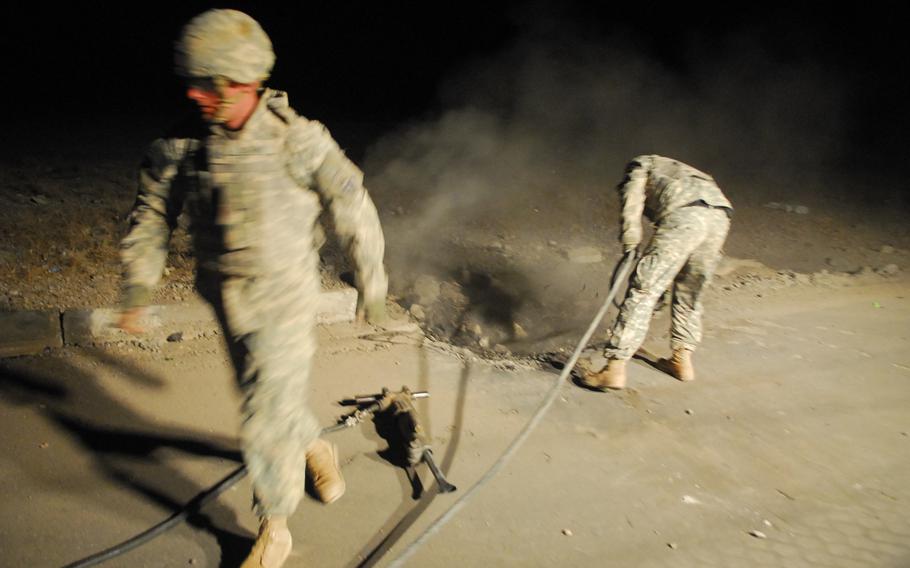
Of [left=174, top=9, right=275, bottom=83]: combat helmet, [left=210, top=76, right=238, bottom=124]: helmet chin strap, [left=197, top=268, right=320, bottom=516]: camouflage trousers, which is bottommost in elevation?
[left=197, top=268, right=320, bottom=516]: camouflage trousers

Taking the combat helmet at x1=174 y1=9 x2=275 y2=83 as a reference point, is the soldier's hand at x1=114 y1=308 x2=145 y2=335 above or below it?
below

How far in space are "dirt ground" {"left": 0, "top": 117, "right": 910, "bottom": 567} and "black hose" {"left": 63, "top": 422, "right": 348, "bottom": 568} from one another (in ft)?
0.21

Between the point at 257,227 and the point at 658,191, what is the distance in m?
3.16

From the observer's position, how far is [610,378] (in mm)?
4195

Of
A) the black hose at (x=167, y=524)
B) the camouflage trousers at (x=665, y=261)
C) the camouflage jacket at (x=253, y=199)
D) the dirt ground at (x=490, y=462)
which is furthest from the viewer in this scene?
the camouflage trousers at (x=665, y=261)

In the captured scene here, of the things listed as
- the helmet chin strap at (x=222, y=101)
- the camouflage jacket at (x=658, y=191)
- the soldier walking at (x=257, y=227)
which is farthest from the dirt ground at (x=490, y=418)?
the helmet chin strap at (x=222, y=101)

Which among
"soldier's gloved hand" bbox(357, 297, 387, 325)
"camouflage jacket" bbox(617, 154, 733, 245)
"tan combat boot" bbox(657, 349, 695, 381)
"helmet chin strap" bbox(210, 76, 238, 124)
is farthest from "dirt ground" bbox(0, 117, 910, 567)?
"helmet chin strap" bbox(210, 76, 238, 124)

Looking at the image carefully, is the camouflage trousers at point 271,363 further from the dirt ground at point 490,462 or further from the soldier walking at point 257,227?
the dirt ground at point 490,462

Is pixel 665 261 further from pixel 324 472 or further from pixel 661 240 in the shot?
pixel 324 472

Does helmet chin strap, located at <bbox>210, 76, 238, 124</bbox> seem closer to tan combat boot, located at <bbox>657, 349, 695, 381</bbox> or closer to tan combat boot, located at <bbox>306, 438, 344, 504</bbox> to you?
tan combat boot, located at <bbox>306, 438, 344, 504</bbox>

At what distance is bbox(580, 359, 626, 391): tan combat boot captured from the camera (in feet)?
13.8

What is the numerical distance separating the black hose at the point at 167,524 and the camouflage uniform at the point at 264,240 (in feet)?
1.72

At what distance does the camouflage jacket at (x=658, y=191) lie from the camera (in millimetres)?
4152

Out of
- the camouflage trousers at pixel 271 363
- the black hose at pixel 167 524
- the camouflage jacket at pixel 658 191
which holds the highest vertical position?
the camouflage jacket at pixel 658 191
